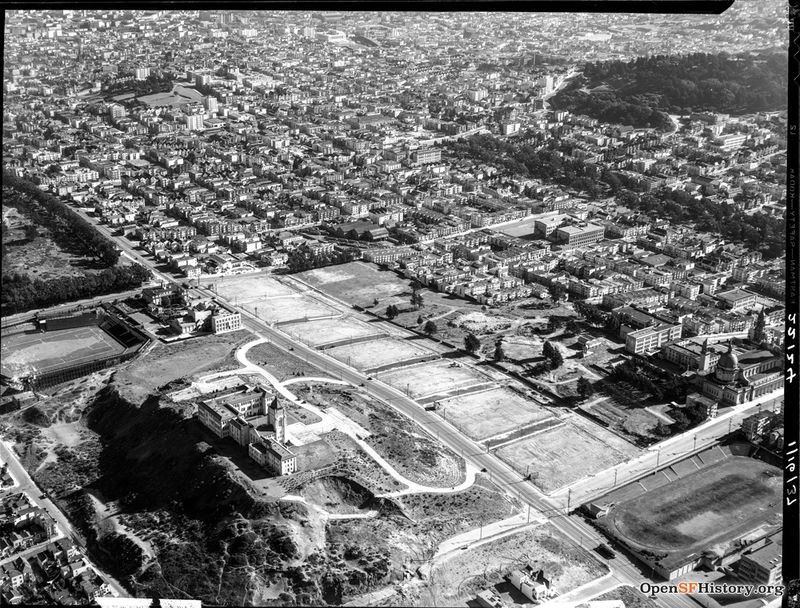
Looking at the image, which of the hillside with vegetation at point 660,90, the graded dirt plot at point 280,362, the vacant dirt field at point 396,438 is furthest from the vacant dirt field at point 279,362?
the hillside with vegetation at point 660,90

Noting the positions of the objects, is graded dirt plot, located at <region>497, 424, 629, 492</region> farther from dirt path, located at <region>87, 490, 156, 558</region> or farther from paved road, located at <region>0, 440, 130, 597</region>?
paved road, located at <region>0, 440, 130, 597</region>

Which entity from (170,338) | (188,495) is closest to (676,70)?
(170,338)

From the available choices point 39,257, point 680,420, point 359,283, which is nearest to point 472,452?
point 680,420

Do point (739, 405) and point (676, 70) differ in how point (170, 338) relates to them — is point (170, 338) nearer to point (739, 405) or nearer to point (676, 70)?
point (739, 405)

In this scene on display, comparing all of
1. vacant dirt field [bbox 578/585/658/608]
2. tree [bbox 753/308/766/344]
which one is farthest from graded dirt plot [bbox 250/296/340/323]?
vacant dirt field [bbox 578/585/658/608]

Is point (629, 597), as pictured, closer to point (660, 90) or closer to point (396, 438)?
point (396, 438)
